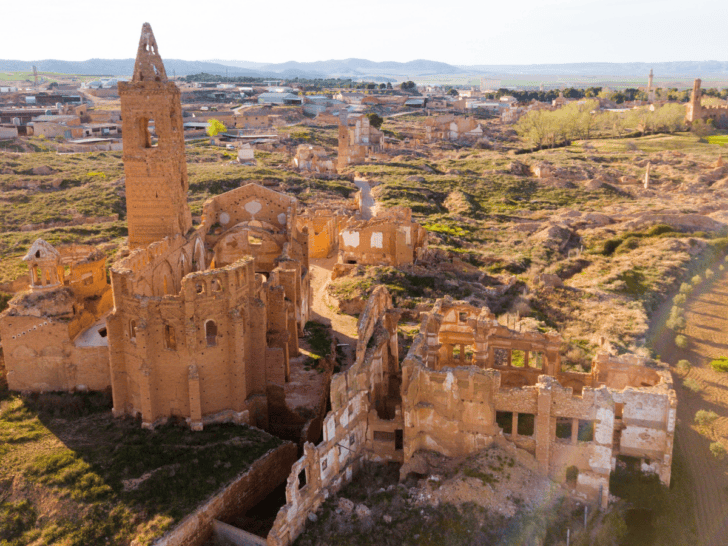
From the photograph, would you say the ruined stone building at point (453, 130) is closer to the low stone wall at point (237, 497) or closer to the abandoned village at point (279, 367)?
the abandoned village at point (279, 367)

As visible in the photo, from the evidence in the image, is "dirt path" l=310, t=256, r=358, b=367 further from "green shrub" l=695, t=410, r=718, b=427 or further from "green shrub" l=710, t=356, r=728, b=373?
"green shrub" l=710, t=356, r=728, b=373

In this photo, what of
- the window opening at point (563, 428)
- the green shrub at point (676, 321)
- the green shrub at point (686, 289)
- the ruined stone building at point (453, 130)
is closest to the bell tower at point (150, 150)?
the window opening at point (563, 428)

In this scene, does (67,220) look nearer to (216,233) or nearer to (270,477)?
(216,233)

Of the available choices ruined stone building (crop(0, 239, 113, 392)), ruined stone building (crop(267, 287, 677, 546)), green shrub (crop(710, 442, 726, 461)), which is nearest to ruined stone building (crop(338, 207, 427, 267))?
ruined stone building (crop(267, 287, 677, 546))

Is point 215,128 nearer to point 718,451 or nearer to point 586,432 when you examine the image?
point 586,432

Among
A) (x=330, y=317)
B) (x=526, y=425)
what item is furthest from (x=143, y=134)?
(x=526, y=425)

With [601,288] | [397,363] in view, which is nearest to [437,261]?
[601,288]
